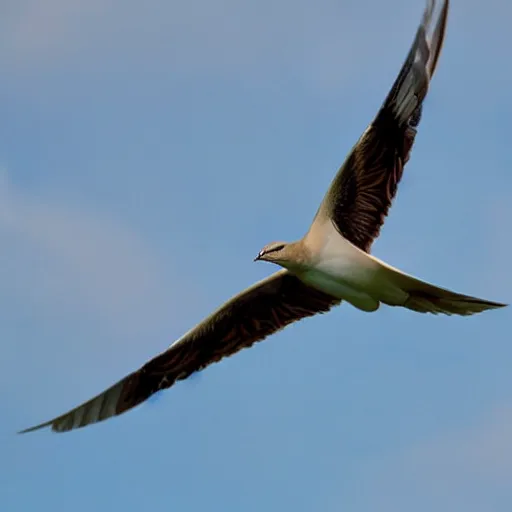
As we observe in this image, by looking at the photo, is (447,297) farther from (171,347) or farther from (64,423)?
(64,423)

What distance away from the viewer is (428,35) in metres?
22.8

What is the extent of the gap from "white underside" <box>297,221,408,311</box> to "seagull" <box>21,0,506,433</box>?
0.01 metres

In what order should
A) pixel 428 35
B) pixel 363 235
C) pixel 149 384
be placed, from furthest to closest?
1. pixel 149 384
2. pixel 363 235
3. pixel 428 35

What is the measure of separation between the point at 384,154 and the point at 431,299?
2162 mm

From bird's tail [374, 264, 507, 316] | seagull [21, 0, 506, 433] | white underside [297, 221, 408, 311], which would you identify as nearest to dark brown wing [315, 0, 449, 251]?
seagull [21, 0, 506, 433]

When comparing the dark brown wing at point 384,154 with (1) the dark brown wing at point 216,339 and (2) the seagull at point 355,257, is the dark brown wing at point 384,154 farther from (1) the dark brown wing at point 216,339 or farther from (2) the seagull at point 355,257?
(1) the dark brown wing at point 216,339

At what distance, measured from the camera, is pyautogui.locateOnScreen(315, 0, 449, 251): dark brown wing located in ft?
75.4

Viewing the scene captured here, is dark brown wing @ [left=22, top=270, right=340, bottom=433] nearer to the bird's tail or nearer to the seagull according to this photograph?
the seagull

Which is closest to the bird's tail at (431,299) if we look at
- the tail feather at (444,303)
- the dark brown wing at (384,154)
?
the tail feather at (444,303)

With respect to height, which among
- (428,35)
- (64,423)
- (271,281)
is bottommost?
(64,423)

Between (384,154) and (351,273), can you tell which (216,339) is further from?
(384,154)

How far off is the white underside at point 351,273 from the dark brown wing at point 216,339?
4.12ft

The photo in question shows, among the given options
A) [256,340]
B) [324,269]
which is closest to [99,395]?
[256,340]

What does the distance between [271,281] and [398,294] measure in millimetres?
2315
